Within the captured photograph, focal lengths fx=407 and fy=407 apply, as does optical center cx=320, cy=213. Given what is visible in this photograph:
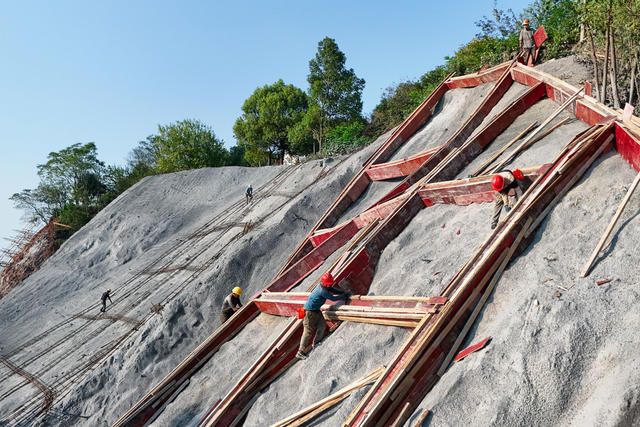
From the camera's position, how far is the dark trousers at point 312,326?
A: 23.1ft

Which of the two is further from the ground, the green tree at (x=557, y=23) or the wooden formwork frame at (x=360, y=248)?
the green tree at (x=557, y=23)

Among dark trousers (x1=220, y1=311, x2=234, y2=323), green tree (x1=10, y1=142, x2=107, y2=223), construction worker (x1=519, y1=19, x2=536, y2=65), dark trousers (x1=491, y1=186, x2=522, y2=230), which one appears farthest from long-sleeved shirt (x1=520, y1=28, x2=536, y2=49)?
green tree (x1=10, y1=142, x2=107, y2=223)

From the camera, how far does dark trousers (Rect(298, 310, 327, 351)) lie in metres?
7.05

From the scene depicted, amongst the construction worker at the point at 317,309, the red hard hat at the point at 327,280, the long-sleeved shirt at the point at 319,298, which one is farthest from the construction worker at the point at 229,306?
the red hard hat at the point at 327,280

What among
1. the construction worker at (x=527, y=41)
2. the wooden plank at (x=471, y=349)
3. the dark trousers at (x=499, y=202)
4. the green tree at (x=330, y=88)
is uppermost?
the green tree at (x=330, y=88)

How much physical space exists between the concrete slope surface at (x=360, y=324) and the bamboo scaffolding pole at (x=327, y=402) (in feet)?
0.31

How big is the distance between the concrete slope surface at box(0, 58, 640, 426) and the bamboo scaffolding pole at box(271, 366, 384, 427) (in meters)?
0.09

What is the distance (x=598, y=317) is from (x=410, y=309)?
7.25ft

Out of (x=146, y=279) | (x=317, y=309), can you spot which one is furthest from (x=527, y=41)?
(x=146, y=279)

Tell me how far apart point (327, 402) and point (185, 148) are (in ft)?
126

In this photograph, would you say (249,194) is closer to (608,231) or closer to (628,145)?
(628,145)

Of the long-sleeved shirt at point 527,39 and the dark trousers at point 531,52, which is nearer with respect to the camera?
the long-sleeved shirt at point 527,39

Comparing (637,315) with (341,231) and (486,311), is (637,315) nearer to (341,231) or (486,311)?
(486,311)

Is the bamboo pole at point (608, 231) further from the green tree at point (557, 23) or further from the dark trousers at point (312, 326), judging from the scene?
the green tree at point (557, 23)
